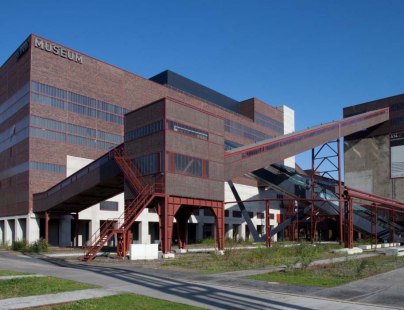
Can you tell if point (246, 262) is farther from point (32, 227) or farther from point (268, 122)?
point (268, 122)

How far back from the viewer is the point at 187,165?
34.7 m

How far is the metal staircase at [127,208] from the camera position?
3098 centimetres

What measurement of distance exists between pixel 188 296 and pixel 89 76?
49.0 metres

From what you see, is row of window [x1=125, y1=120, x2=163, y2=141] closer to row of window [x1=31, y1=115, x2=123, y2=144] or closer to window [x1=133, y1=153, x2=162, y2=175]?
window [x1=133, y1=153, x2=162, y2=175]

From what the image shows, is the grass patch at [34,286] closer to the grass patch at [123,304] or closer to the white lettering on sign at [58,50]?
the grass patch at [123,304]

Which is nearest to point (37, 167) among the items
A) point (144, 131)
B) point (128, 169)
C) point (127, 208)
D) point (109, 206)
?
point (109, 206)

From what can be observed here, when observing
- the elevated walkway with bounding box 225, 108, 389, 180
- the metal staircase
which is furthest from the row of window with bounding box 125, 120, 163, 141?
the elevated walkway with bounding box 225, 108, 389, 180

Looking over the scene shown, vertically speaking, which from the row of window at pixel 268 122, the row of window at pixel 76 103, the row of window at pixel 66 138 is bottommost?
the row of window at pixel 66 138

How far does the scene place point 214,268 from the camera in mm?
23250

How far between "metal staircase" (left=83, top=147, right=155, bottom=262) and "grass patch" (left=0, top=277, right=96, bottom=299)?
12.5 meters

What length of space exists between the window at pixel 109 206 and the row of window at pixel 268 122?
128 feet

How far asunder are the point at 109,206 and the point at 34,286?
145 feet

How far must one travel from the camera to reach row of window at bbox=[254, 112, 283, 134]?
9082 centimetres

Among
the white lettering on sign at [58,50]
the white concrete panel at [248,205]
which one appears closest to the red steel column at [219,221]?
the white lettering on sign at [58,50]
